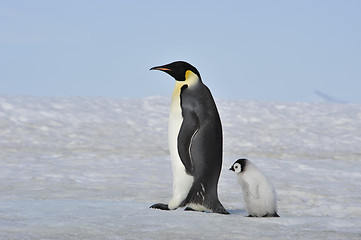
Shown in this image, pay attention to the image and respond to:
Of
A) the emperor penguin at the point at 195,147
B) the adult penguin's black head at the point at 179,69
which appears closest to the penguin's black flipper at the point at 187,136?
the emperor penguin at the point at 195,147

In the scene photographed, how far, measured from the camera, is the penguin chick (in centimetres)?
406

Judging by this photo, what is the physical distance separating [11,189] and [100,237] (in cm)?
266

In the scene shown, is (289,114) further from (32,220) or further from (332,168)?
(32,220)

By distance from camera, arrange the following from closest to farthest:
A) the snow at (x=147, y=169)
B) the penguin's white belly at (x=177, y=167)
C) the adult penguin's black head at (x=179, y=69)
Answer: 1. the snow at (x=147, y=169)
2. the penguin's white belly at (x=177, y=167)
3. the adult penguin's black head at (x=179, y=69)

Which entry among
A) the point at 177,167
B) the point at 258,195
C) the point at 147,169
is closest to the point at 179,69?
the point at 177,167

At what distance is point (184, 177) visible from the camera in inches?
164

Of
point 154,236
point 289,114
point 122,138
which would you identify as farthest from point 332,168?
point 289,114

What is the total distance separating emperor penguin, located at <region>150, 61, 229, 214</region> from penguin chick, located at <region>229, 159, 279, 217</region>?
0.75ft

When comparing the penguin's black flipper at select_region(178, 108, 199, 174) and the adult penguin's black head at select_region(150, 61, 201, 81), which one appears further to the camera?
the adult penguin's black head at select_region(150, 61, 201, 81)

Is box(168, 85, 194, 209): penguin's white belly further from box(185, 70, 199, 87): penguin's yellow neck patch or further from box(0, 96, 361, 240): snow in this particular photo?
box(0, 96, 361, 240): snow

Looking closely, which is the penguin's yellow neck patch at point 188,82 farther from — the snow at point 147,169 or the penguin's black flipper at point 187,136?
the snow at point 147,169

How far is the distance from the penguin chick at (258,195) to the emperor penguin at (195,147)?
227 mm

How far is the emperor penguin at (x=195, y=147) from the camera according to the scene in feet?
13.5

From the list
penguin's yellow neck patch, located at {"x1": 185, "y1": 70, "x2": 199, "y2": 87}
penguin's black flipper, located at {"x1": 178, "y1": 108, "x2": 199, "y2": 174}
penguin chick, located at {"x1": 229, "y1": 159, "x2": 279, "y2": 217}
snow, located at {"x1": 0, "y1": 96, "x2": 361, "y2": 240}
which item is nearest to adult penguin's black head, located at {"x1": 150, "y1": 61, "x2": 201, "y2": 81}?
penguin's yellow neck patch, located at {"x1": 185, "y1": 70, "x2": 199, "y2": 87}
